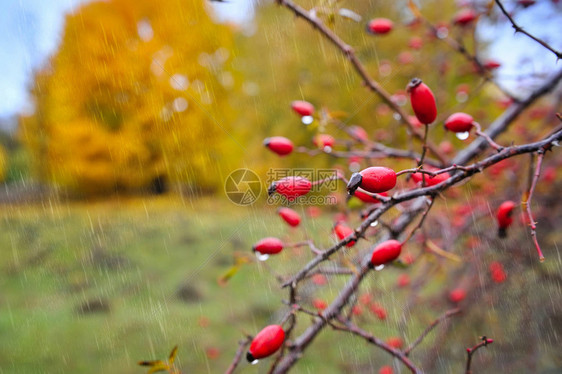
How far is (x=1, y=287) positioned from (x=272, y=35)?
334 inches

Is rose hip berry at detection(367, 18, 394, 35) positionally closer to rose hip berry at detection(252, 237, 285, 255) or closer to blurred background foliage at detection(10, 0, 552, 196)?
rose hip berry at detection(252, 237, 285, 255)

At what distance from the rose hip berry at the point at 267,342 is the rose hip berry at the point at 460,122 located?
25.0 inches

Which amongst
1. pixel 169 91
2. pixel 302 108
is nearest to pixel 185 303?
pixel 302 108

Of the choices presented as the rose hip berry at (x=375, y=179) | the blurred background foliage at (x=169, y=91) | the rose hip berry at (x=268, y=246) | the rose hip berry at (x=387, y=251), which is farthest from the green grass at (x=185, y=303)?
the blurred background foliage at (x=169, y=91)

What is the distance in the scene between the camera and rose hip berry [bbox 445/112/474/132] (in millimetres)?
945

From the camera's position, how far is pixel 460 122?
3.13ft

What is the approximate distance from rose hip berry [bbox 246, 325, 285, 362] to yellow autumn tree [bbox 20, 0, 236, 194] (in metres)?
9.89

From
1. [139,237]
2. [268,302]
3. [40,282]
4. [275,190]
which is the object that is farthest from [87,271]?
[275,190]

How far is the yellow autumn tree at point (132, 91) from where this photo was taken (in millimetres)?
10836

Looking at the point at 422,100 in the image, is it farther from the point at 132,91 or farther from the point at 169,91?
the point at 132,91

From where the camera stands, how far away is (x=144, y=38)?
11359 mm

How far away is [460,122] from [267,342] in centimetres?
68

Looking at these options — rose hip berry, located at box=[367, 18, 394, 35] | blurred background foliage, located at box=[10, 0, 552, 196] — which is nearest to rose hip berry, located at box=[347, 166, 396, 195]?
rose hip berry, located at box=[367, 18, 394, 35]

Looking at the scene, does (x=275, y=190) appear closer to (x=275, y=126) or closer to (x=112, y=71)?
(x=275, y=126)
